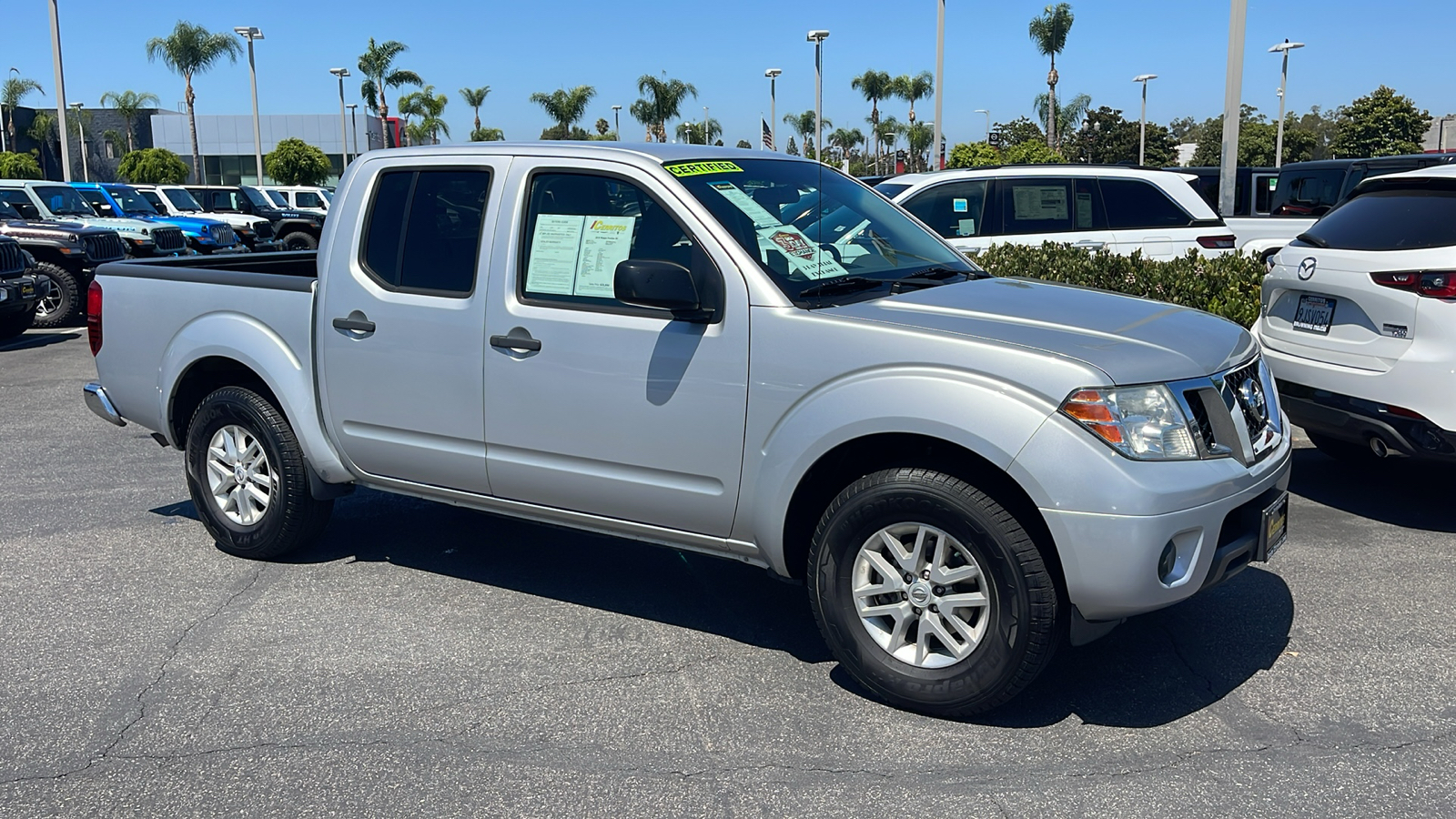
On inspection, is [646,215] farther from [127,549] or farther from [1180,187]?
[1180,187]

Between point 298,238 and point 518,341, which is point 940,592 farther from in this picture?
point 298,238

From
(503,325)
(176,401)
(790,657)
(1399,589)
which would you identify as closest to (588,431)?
(503,325)

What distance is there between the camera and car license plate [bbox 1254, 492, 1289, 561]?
13.2 ft

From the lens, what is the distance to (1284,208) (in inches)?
563

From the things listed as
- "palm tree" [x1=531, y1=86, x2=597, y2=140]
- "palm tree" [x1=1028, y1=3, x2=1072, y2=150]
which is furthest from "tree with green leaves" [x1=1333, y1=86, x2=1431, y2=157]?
"palm tree" [x1=531, y1=86, x2=597, y2=140]

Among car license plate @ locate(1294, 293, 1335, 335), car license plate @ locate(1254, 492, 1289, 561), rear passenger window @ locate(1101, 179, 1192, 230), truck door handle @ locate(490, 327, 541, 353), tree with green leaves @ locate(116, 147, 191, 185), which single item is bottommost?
car license plate @ locate(1254, 492, 1289, 561)

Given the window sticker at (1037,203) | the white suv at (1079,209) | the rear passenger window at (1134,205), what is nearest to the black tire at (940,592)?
the white suv at (1079,209)

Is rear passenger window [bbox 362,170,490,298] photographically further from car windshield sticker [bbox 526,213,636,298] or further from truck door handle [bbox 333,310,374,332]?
car windshield sticker [bbox 526,213,636,298]

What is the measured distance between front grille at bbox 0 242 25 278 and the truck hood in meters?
13.0

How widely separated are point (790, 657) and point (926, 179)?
25.2 ft

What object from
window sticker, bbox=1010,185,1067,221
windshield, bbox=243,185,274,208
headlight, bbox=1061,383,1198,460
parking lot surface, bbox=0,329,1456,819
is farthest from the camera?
windshield, bbox=243,185,274,208

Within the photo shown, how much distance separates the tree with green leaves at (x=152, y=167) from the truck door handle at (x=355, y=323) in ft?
177

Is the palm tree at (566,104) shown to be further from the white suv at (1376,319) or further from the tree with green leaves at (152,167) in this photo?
the white suv at (1376,319)

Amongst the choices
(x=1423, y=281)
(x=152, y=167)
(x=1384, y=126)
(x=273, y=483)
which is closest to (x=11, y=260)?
(x=273, y=483)
